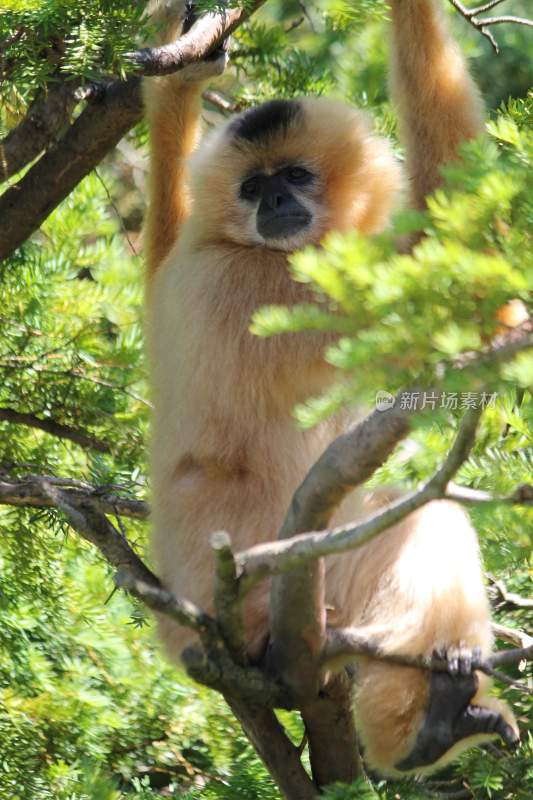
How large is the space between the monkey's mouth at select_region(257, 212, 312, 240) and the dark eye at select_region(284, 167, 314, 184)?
0.32 metres

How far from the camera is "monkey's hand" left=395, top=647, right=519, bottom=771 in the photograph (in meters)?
3.76

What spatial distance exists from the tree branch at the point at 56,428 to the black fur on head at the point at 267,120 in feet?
5.57

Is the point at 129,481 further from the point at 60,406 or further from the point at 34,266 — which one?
the point at 34,266

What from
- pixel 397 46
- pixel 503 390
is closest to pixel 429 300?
pixel 503 390

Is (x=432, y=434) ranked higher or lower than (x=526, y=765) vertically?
higher

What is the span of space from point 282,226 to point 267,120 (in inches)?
22.3

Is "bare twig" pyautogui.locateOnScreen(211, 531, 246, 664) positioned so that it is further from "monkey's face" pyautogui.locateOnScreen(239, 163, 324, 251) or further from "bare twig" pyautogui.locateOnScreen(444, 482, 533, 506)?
"monkey's face" pyautogui.locateOnScreen(239, 163, 324, 251)

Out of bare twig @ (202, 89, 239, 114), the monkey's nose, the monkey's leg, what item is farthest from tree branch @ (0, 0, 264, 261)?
the monkey's leg

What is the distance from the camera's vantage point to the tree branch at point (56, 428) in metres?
5.34

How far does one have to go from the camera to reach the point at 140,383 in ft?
20.6

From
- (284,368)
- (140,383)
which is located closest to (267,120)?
(284,368)

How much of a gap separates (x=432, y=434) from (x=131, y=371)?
2.94 meters

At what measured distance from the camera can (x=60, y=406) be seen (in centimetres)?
561

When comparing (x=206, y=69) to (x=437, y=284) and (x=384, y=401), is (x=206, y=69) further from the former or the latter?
(x=437, y=284)
